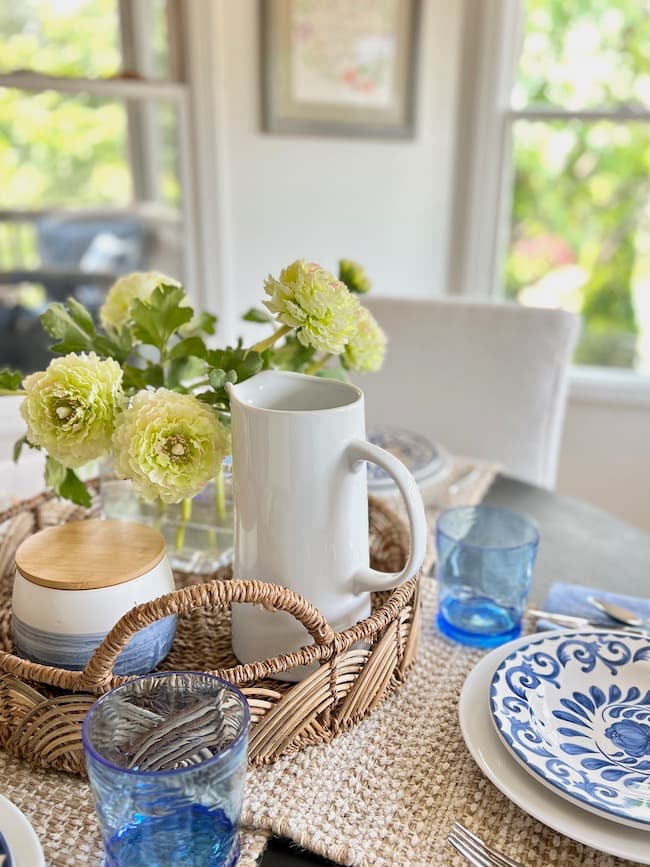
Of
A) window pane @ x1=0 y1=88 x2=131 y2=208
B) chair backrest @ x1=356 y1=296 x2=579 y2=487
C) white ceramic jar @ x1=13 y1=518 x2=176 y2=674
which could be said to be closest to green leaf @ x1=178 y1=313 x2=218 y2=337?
white ceramic jar @ x1=13 y1=518 x2=176 y2=674

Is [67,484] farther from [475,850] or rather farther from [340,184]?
[340,184]

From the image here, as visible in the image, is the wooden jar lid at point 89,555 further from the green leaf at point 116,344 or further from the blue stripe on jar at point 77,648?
the green leaf at point 116,344

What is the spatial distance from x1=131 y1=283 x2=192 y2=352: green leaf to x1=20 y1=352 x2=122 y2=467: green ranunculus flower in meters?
0.09

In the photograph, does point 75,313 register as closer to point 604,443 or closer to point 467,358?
point 467,358

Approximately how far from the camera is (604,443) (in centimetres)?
242

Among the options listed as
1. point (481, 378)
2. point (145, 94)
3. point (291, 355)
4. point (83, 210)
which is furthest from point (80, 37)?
point (291, 355)

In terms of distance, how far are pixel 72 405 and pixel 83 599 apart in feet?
0.55

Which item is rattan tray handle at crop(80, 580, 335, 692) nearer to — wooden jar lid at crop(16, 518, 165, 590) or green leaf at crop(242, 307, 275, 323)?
wooden jar lid at crop(16, 518, 165, 590)

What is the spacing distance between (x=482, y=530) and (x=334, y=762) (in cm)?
37

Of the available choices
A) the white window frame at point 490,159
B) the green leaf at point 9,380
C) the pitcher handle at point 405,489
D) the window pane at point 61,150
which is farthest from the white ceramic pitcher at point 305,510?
the white window frame at point 490,159

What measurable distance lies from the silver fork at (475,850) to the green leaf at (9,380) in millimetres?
540

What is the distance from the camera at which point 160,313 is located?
77 cm

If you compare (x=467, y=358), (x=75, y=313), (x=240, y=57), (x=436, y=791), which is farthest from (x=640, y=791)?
(x=240, y=57)

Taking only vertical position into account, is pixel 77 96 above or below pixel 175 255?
above
